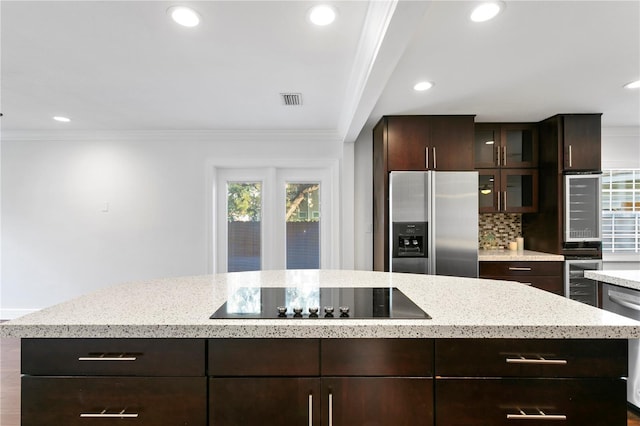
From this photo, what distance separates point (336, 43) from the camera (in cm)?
186

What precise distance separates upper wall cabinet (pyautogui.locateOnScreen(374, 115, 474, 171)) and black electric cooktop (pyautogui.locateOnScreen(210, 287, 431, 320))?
6.09 feet

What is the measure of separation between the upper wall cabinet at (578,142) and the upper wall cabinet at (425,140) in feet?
3.05

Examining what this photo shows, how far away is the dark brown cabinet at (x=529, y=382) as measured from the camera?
1020mm

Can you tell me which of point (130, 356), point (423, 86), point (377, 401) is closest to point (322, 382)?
point (377, 401)

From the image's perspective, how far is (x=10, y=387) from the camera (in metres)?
2.36

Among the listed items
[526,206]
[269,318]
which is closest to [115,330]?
[269,318]

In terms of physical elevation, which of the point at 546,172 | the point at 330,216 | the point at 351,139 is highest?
the point at 351,139

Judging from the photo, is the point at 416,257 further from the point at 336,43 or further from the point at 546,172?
the point at 336,43

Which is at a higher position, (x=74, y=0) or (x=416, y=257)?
(x=74, y=0)

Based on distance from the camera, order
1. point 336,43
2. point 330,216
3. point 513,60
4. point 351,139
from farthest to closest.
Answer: point 330,216
point 351,139
point 513,60
point 336,43

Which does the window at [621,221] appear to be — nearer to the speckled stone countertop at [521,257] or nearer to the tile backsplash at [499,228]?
the tile backsplash at [499,228]

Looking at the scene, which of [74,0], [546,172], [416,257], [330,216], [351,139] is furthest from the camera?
[330,216]

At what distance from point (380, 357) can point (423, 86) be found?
210 centimetres

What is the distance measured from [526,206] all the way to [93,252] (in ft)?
16.7
